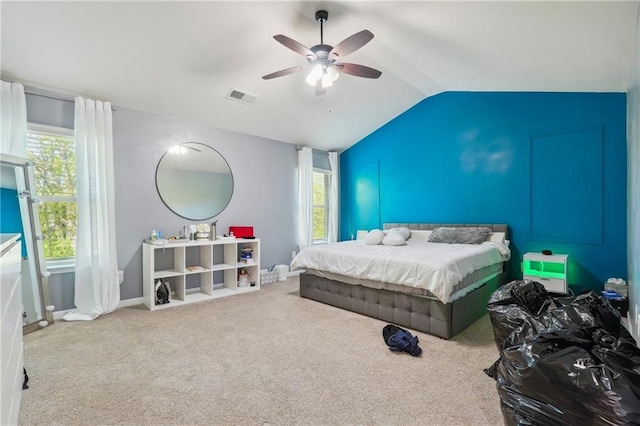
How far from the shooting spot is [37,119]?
312 cm

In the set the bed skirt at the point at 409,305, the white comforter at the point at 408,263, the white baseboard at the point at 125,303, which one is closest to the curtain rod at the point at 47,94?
the white baseboard at the point at 125,303

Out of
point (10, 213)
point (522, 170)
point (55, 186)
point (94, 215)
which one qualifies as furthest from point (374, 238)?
point (10, 213)

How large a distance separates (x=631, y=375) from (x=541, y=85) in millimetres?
3682

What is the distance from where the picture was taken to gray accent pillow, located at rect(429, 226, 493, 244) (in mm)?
4004

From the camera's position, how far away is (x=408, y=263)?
2855 mm

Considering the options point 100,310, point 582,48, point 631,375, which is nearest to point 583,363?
point 631,375

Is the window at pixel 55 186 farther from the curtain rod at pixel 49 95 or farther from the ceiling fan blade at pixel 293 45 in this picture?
the ceiling fan blade at pixel 293 45

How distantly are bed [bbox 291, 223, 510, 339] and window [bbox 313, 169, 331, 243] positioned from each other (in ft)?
6.95

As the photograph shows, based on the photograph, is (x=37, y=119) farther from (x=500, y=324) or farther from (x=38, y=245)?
(x=500, y=324)

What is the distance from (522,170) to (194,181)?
4562 millimetres

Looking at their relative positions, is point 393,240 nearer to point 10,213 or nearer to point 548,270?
point 548,270

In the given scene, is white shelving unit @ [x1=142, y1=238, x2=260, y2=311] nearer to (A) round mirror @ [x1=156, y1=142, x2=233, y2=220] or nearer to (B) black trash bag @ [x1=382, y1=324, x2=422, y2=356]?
(A) round mirror @ [x1=156, y1=142, x2=233, y2=220]

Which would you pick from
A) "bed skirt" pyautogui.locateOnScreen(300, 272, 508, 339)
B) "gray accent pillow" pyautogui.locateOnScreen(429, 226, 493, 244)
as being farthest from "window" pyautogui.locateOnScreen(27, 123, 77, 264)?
"gray accent pillow" pyautogui.locateOnScreen(429, 226, 493, 244)

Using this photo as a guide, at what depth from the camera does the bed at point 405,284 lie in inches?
105
